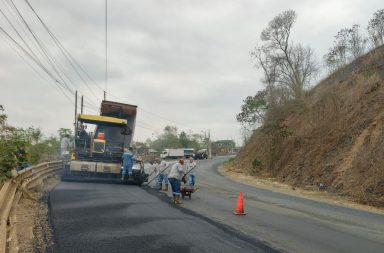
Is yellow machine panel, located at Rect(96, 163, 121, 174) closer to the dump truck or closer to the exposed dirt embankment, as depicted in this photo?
the dump truck

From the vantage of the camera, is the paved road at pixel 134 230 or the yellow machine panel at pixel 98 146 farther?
the yellow machine panel at pixel 98 146

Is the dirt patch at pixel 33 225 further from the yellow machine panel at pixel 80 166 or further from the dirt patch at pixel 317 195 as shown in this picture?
the dirt patch at pixel 317 195

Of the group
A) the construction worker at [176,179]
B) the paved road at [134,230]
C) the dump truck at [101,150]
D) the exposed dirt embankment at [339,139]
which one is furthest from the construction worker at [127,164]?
the exposed dirt embankment at [339,139]

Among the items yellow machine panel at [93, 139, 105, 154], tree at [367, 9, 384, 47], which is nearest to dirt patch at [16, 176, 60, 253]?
yellow machine panel at [93, 139, 105, 154]

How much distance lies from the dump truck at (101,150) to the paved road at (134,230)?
672 centimetres

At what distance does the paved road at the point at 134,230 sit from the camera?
24.2ft

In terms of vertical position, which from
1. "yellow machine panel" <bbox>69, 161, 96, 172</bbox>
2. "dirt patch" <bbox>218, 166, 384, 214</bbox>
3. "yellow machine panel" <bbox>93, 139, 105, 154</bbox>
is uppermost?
"yellow machine panel" <bbox>93, 139, 105, 154</bbox>

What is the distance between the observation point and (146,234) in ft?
27.4

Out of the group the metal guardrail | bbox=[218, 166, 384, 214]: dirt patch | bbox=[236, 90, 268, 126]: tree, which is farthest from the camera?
bbox=[236, 90, 268, 126]: tree

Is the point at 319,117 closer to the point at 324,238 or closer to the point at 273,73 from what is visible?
the point at 273,73

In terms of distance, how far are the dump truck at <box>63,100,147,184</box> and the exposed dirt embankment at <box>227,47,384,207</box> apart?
1018 centimetres

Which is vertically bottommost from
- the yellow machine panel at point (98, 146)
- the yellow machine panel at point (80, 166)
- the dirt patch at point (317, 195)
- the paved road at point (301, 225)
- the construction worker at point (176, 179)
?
the paved road at point (301, 225)

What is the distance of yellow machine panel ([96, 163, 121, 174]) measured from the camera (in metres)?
19.7

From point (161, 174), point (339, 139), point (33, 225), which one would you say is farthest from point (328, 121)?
point (33, 225)
